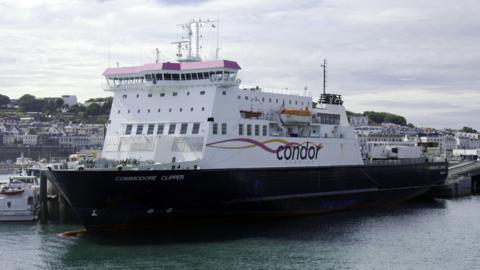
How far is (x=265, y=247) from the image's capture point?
23312mm

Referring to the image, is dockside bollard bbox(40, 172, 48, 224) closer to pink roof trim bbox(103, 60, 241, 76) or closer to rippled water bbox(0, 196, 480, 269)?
rippled water bbox(0, 196, 480, 269)

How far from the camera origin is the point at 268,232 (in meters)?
26.3

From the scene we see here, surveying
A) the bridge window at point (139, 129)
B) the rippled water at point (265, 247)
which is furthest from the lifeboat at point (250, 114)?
the rippled water at point (265, 247)

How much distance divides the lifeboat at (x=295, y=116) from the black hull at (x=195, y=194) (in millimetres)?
2526

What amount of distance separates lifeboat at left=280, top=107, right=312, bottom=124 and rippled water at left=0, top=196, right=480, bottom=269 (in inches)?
195

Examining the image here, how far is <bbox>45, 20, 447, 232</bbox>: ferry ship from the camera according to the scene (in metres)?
24.9

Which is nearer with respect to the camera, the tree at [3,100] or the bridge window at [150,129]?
the bridge window at [150,129]

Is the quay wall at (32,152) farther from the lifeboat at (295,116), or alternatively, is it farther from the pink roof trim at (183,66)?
the pink roof trim at (183,66)

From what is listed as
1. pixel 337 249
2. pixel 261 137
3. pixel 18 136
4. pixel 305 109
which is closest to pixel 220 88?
pixel 261 137

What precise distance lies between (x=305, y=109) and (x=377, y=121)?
11645cm

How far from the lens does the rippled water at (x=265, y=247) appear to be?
69.2 ft

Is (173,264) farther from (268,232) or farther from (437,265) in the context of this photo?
(437,265)

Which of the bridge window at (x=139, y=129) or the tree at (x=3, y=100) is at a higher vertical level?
the tree at (x=3, y=100)

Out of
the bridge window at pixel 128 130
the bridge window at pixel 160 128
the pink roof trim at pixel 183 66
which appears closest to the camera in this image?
the pink roof trim at pixel 183 66
